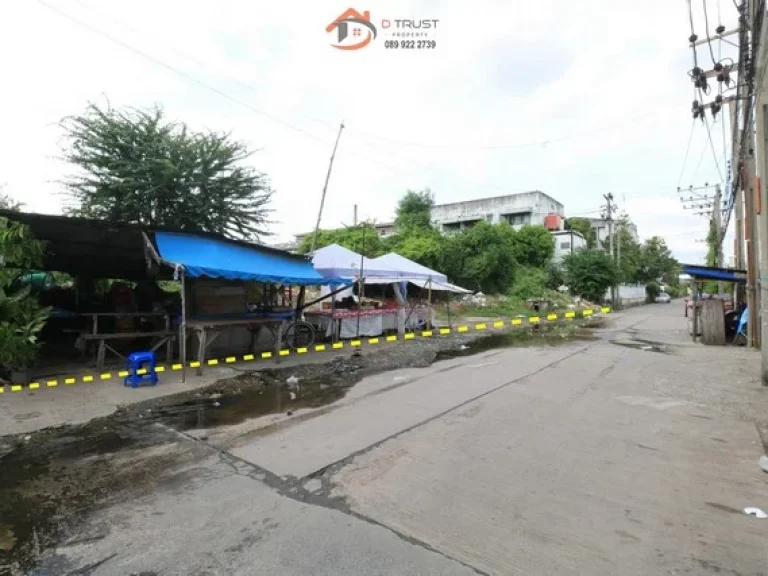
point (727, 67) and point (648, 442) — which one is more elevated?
point (727, 67)

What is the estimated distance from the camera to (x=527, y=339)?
50.1ft

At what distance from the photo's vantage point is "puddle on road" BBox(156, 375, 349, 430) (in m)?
6.00

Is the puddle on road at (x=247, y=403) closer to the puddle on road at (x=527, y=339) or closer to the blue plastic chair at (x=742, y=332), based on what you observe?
the puddle on road at (x=527, y=339)

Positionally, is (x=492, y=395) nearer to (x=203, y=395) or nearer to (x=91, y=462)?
(x=203, y=395)

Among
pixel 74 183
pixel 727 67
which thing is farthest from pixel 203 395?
pixel 727 67

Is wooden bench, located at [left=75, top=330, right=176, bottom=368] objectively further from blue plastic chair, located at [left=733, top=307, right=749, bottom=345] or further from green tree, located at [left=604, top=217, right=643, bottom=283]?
green tree, located at [left=604, top=217, right=643, bottom=283]

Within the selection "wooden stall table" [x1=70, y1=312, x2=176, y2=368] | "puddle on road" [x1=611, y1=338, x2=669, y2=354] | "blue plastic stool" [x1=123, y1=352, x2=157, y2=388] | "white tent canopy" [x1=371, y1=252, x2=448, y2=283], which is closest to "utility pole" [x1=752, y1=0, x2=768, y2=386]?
"puddle on road" [x1=611, y1=338, x2=669, y2=354]

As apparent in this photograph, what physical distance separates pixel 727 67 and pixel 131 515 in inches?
677

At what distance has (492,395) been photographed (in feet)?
23.6

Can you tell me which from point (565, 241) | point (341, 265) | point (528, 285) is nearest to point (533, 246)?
point (528, 285)

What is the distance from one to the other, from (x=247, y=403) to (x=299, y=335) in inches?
222

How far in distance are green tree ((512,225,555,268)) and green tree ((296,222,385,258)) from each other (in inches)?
476

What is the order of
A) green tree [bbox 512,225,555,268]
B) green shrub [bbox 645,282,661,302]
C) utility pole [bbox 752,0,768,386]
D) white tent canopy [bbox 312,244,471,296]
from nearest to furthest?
utility pole [bbox 752,0,768,386] < white tent canopy [bbox 312,244,471,296] < green tree [bbox 512,225,555,268] < green shrub [bbox 645,282,661,302]

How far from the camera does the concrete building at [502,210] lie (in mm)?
47594
